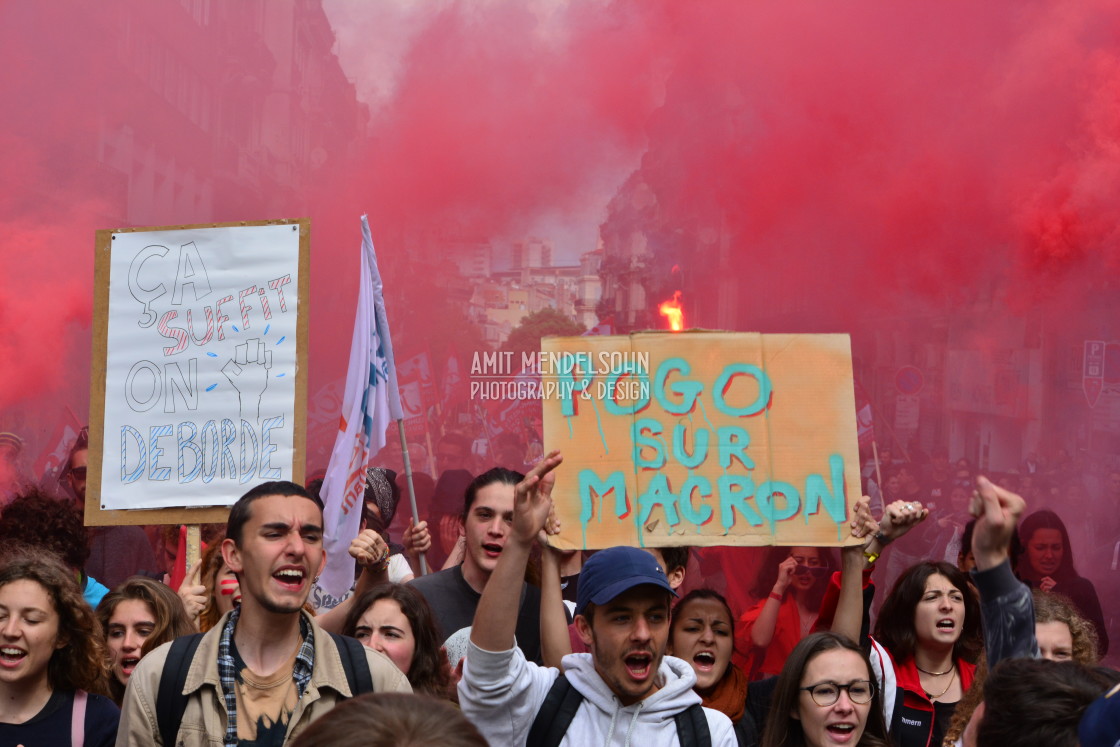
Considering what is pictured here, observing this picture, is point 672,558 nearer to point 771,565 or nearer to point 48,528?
point 48,528

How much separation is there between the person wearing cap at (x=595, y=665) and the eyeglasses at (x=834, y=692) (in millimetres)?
523

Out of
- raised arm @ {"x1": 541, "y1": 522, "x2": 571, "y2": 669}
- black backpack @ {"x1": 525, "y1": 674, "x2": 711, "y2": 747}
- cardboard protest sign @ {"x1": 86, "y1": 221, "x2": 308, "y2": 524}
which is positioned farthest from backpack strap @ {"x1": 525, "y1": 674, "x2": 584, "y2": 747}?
cardboard protest sign @ {"x1": 86, "y1": 221, "x2": 308, "y2": 524}

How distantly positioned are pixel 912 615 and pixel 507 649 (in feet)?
6.30

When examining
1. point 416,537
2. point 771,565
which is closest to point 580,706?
point 416,537

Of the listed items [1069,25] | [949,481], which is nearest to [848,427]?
[949,481]

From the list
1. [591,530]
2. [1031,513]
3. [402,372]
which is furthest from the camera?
[402,372]

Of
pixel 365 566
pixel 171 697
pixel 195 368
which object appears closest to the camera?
pixel 171 697

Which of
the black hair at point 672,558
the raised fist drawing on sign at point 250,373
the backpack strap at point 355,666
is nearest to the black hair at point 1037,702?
the backpack strap at point 355,666

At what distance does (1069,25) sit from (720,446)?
17.0ft

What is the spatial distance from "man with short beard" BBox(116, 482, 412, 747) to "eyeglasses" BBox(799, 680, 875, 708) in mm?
1127

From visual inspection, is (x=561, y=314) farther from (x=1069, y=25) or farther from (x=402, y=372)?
(x=1069, y=25)

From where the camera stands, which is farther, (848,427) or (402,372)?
(402,372)

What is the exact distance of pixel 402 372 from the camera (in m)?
7.82

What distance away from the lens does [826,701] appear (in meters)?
3.21
